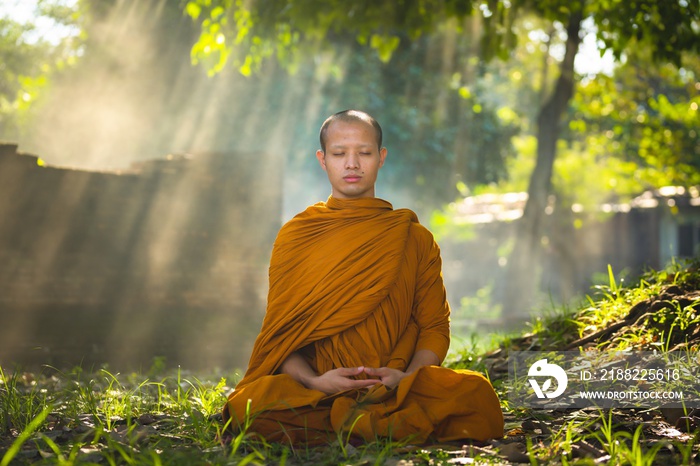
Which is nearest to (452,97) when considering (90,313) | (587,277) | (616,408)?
(587,277)

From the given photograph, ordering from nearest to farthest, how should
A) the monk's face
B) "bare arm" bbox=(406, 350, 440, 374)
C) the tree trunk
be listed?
"bare arm" bbox=(406, 350, 440, 374), the monk's face, the tree trunk

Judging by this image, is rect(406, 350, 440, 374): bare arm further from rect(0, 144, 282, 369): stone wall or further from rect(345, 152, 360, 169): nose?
rect(0, 144, 282, 369): stone wall

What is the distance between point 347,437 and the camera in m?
3.20

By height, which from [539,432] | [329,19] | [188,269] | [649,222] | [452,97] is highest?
[452,97]

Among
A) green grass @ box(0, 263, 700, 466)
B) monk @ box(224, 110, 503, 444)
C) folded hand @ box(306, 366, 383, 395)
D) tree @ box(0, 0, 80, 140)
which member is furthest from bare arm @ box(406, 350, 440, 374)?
tree @ box(0, 0, 80, 140)

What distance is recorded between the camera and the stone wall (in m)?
7.46

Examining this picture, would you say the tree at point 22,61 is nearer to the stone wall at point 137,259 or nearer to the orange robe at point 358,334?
the stone wall at point 137,259

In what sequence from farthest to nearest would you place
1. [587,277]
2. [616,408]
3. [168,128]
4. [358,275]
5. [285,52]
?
1. [587,277]
2. [168,128]
3. [285,52]
4. [616,408]
5. [358,275]

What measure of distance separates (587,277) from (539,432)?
64.0 feet

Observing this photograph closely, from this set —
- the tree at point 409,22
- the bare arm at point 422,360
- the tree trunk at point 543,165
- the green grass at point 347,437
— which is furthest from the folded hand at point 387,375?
the tree trunk at point 543,165

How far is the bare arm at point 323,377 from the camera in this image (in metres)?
3.43

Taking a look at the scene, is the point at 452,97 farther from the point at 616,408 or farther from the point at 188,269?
the point at 616,408

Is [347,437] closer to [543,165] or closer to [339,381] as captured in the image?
[339,381]

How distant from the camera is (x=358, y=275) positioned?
142 inches
